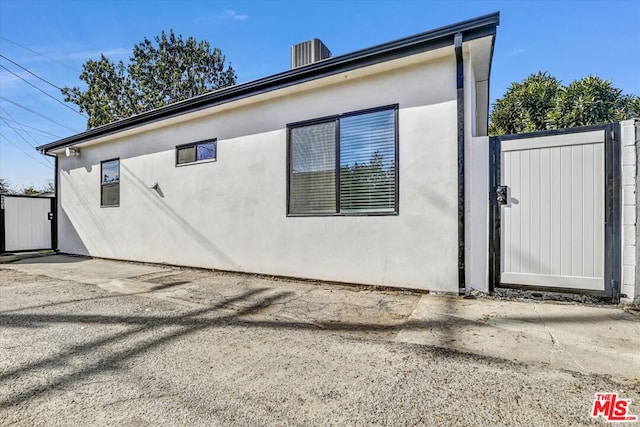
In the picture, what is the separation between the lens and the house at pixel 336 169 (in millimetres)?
3949

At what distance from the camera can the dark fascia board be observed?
3.57 meters

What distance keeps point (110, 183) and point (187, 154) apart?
318cm

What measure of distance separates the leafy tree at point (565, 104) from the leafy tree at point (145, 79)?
19368mm

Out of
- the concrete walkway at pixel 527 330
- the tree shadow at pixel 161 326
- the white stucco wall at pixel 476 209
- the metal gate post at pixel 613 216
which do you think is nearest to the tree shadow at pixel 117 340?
the tree shadow at pixel 161 326

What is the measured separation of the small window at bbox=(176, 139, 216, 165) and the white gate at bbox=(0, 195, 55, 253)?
253 inches

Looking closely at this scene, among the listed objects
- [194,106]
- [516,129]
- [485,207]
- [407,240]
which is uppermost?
[516,129]

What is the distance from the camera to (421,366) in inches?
84.3

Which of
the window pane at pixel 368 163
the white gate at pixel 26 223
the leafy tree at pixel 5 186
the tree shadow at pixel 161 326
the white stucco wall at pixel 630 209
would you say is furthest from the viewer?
the leafy tree at pixel 5 186

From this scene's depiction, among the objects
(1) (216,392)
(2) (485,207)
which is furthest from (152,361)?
(2) (485,207)

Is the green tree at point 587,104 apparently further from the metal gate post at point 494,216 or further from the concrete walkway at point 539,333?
the concrete walkway at point 539,333

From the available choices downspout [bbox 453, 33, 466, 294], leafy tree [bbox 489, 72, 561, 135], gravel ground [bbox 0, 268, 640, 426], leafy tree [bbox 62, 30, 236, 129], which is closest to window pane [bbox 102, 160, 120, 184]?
gravel ground [bbox 0, 268, 640, 426]

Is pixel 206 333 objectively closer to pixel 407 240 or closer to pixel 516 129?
pixel 407 240

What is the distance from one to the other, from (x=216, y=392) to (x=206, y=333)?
1071mm

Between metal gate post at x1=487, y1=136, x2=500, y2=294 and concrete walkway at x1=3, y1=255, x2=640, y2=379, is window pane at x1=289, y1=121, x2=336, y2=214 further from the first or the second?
metal gate post at x1=487, y1=136, x2=500, y2=294
